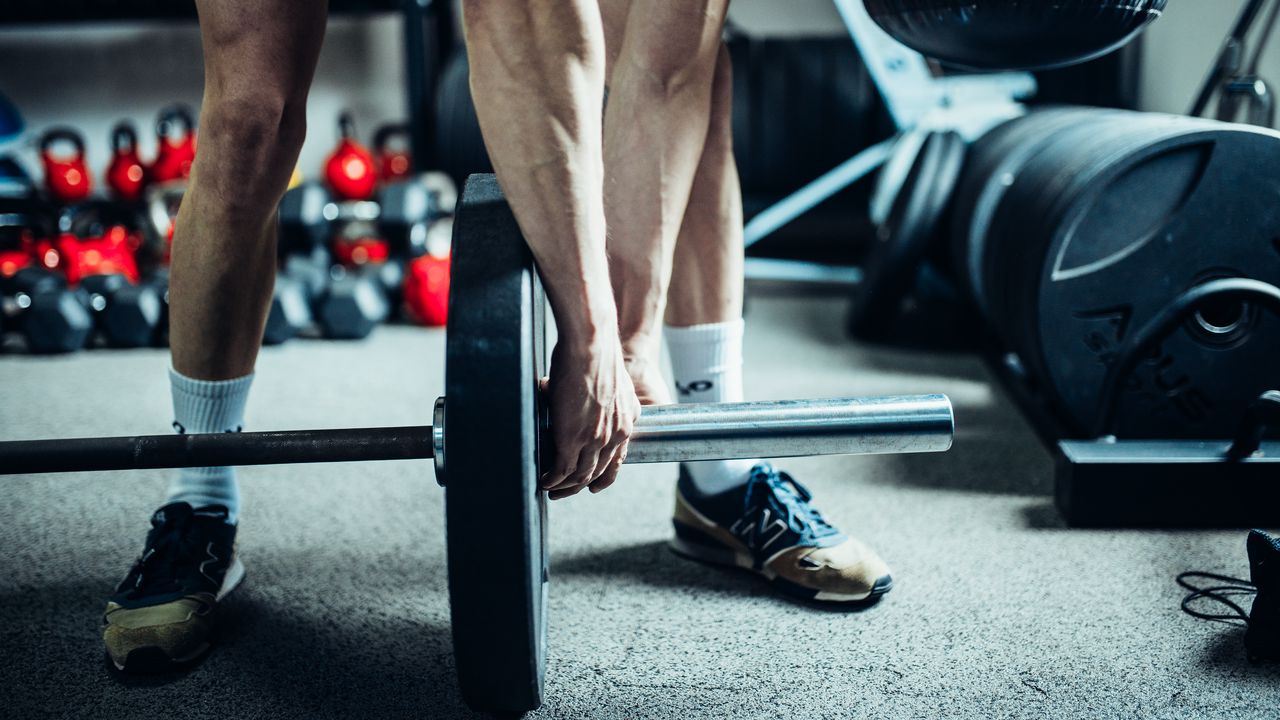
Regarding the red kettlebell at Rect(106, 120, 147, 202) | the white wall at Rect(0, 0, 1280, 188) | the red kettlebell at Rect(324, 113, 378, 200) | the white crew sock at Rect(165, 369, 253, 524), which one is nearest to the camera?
the white crew sock at Rect(165, 369, 253, 524)

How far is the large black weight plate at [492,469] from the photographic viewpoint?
64cm

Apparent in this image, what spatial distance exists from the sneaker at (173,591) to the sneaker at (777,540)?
1.63ft

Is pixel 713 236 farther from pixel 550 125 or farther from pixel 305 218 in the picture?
pixel 305 218

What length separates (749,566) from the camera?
3.51 ft

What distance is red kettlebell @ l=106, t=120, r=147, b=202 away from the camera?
3.12 metres

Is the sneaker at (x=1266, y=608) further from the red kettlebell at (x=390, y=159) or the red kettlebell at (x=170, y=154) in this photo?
the red kettlebell at (x=170, y=154)

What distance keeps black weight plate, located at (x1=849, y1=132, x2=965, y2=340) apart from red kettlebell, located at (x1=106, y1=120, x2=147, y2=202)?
236 centimetres

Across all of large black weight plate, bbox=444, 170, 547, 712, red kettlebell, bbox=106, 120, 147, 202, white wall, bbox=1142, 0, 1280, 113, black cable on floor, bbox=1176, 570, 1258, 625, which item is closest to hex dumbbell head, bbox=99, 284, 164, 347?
red kettlebell, bbox=106, 120, 147, 202

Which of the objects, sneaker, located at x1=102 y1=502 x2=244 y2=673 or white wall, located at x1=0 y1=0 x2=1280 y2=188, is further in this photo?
white wall, located at x1=0 y1=0 x2=1280 y2=188

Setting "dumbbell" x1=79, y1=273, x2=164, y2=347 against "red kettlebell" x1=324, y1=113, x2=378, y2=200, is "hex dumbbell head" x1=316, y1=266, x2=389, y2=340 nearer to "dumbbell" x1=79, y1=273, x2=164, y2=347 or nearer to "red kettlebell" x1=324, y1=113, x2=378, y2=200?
"dumbbell" x1=79, y1=273, x2=164, y2=347

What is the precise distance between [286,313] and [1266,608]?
1941mm

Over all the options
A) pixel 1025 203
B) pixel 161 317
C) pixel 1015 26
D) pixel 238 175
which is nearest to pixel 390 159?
pixel 161 317

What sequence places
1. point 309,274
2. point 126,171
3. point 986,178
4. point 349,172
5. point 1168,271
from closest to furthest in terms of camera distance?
1. point 1168,271
2. point 986,178
3. point 309,274
4. point 349,172
5. point 126,171

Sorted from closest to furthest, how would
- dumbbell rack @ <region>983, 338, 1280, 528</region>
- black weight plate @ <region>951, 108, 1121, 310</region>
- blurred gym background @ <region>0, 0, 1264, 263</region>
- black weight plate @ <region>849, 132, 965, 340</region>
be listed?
dumbbell rack @ <region>983, 338, 1280, 528</region> → black weight plate @ <region>951, 108, 1121, 310</region> → black weight plate @ <region>849, 132, 965, 340</region> → blurred gym background @ <region>0, 0, 1264, 263</region>
